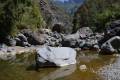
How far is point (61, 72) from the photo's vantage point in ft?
78.4

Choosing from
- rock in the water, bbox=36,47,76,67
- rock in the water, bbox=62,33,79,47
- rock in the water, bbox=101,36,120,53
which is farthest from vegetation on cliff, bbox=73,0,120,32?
rock in the water, bbox=36,47,76,67

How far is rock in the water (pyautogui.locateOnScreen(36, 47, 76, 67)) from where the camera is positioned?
83.9 feet

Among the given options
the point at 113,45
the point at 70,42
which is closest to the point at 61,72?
the point at 113,45

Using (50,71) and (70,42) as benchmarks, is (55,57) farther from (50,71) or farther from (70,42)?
(70,42)

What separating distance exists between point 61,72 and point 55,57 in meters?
2.26

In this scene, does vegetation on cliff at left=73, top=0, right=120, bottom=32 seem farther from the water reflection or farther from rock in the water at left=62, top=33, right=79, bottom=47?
the water reflection

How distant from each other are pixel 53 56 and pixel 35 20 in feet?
104

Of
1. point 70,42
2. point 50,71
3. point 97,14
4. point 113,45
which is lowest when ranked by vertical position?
point 50,71

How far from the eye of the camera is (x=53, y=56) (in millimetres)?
25953

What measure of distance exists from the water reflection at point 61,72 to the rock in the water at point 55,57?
723 millimetres

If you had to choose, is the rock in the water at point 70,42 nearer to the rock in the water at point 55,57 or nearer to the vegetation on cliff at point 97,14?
the vegetation on cliff at point 97,14

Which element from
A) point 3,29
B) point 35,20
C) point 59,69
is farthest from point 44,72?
point 35,20

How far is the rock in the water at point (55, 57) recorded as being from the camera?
25.6 m

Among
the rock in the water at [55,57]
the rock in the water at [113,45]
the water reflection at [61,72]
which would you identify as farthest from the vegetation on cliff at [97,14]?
the water reflection at [61,72]
